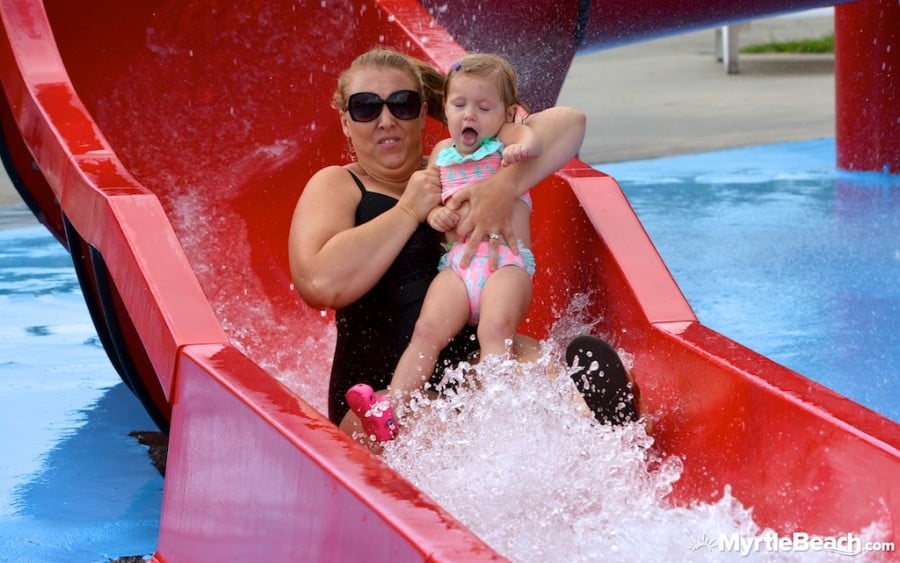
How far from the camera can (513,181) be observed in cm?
226

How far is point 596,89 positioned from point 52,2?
748 cm

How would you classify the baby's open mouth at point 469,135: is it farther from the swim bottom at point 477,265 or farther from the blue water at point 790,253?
the blue water at point 790,253

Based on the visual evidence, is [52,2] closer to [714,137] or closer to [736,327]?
[736,327]

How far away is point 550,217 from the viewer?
99.7 inches

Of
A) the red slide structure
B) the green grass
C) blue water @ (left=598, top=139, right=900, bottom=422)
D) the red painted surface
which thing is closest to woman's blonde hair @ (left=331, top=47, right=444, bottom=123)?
the red slide structure

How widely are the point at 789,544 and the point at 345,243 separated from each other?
0.84 m

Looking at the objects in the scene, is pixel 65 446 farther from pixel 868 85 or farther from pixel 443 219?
pixel 868 85

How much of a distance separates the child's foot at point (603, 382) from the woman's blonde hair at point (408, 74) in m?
0.58

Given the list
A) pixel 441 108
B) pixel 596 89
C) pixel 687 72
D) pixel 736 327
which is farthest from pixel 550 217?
pixel 687 72

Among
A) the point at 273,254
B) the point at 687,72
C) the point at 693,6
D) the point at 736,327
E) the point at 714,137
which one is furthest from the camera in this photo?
the point at 687,72

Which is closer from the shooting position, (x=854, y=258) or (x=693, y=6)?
(x=854, y=258)

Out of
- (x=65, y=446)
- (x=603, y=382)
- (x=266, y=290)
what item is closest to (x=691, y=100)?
(x=266, y=290)

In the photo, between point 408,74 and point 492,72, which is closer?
point 492,72

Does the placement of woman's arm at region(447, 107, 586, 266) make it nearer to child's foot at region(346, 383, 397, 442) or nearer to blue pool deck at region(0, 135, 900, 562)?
child's foot at region(346, 383, 397, 442)
